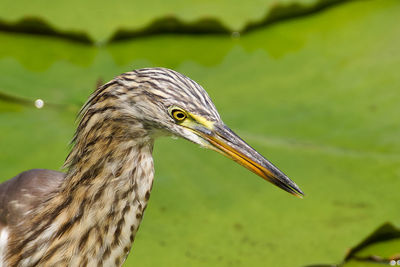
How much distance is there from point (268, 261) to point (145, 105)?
105 cm

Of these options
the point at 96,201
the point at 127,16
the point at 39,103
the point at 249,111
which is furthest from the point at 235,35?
the point at 96,201

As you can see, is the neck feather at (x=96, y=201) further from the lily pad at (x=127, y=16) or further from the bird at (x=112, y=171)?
the lily pad at (x=127, y=16)

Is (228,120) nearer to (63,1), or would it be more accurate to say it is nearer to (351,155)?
(351,155)

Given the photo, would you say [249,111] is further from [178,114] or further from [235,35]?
[178,114]

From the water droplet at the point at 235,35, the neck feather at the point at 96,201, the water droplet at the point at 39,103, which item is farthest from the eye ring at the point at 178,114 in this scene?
the water droplet at the point at 235,35

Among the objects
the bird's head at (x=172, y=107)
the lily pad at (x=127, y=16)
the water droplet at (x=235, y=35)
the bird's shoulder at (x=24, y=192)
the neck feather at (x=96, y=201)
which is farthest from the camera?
the water droplet at (x=235, y=35)

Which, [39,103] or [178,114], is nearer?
[178,114]

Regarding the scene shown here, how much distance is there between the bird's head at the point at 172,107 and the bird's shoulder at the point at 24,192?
0.51m

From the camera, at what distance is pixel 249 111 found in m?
3.39

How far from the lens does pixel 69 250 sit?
90.1 inches

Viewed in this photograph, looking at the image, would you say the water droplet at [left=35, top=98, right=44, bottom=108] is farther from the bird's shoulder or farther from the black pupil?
the black pupil

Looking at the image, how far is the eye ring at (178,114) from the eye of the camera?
2020 mm

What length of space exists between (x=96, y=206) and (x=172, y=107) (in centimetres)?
45

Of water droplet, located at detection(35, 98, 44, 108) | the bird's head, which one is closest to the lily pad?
water droplet, located at detection(35, 98, 44, 108)
